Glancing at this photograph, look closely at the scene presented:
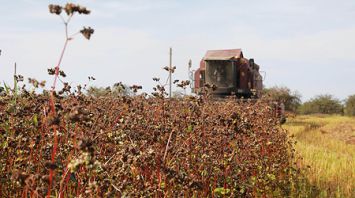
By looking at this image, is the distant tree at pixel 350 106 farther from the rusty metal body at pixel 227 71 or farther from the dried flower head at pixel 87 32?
the dried flower head at pixel 87 32

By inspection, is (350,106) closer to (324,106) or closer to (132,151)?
(324,106)

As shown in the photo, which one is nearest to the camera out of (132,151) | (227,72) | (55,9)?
(55,9)

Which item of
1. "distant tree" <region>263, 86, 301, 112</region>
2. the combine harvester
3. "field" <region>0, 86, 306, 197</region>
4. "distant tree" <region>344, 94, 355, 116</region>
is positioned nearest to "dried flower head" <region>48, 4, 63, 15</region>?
"field" <region>0, 86, 306, 197</region>

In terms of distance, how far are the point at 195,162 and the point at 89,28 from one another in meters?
2.52

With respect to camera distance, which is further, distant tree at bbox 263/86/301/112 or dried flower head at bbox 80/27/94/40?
distant tree at bbox 263/86/301/112

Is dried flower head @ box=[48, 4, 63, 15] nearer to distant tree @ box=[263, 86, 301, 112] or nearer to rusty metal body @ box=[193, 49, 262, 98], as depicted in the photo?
rusty metal body @ box=[193, 49, 262, 98]

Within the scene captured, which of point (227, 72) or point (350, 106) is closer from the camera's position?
point (227, 72)

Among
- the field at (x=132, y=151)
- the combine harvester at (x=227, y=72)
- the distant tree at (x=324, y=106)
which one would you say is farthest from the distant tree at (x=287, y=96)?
the field at (x=132, y=151)

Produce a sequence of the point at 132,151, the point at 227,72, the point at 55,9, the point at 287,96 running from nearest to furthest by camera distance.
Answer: the point at 55,9, the point at 132,151, the point at 227,72, the point at 287,96

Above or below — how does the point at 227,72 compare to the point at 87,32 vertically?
above

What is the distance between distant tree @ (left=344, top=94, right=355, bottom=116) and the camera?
45375 millimetres

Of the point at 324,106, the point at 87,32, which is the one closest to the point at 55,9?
the point at 87,32

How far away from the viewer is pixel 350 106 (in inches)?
1812

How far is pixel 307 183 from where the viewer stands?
24.5 feet
